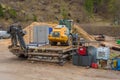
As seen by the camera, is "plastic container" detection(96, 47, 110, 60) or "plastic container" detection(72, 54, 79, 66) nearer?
"plastic container" detection(96, 47, 110, 60)

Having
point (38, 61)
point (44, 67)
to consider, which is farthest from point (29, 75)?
point (38, 61)

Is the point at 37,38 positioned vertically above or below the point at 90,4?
below

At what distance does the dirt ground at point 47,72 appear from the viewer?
14.0m

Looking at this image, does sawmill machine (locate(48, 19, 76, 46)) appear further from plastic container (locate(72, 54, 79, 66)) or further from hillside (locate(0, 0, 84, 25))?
hillside (locate(0, 0, 84, 25))

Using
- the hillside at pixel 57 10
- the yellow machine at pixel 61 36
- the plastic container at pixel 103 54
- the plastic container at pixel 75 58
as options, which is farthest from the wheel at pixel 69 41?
the hillside at pixel 57 10

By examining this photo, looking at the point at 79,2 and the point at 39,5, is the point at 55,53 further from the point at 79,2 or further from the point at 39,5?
the point at 79,2

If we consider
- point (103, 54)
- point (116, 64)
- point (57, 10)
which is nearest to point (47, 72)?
point (103, 54)

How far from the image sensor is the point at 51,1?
7938cm

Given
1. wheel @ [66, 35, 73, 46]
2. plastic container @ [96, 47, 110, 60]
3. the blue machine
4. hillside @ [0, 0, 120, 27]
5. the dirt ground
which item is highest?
hillside @ [0, 0, 120, 27]

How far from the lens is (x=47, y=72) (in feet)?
49.5

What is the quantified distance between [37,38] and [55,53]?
4663mm

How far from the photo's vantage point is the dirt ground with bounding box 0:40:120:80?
45.8 ft

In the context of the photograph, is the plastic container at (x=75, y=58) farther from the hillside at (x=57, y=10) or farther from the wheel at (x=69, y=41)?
the hillside at (x=57, y=10)

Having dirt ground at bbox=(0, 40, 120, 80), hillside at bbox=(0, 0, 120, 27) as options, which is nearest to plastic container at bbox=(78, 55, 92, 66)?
dirt ground at bbox=(0, 40, 120, 80)
